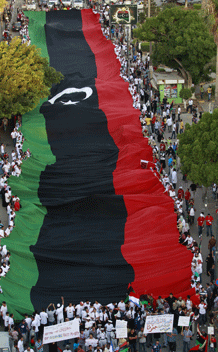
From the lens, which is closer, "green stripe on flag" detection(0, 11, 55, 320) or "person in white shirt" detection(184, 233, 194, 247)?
"green stripe on flag" detection(0, 11, 55, 320)

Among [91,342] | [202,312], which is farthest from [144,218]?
[91,342]

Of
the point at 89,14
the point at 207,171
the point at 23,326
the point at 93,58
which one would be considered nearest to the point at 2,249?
the point at 23,326

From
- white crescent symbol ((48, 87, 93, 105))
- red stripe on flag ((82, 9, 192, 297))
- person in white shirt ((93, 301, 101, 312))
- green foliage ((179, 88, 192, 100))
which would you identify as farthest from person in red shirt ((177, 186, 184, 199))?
green foliage ((179, 88, 192, 100))

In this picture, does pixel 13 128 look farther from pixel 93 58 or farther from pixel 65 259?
pixel 65 259

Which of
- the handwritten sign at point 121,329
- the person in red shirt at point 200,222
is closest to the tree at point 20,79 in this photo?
the person in red shirt at point 200,222

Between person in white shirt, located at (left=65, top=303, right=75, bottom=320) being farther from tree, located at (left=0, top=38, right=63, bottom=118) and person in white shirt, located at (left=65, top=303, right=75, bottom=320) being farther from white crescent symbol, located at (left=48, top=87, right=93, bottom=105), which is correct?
white crescent symbol, located at (left=48, top=87, right=93, bottom=105)

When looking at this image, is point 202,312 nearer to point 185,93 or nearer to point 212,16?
point 185,93
